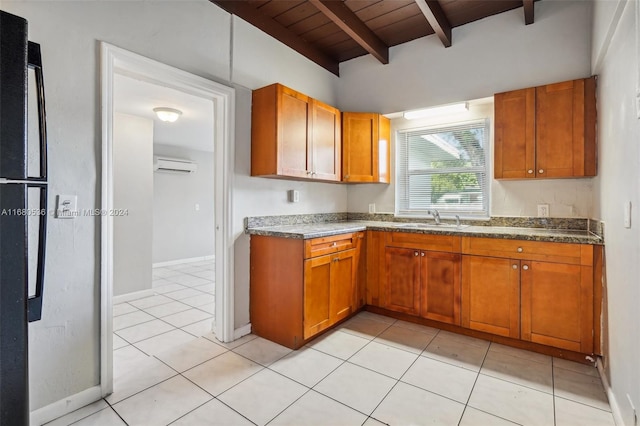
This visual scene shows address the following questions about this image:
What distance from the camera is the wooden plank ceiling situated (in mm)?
2682

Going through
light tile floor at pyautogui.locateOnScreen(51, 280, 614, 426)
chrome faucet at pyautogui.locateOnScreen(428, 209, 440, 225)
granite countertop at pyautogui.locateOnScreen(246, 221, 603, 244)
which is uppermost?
chrome faucet at pyautogui.locateOnScreen(428, 209, 440, 225)

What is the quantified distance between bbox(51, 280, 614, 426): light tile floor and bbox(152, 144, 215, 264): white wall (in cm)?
357

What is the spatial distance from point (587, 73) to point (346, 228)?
2334 millimetres

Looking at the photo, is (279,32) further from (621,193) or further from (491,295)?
(491,295)

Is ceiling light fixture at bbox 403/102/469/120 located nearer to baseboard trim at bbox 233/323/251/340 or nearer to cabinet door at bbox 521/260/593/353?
cabinet door at bbox 521/260/593/353

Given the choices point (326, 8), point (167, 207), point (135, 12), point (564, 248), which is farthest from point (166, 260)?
point (564, 248)

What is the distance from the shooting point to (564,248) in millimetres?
2221

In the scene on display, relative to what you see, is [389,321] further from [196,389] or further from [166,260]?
[166,260]

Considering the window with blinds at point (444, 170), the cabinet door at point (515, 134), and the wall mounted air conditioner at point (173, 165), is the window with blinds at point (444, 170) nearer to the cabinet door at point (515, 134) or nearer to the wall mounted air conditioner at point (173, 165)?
the cabinet door at point (515, 134)

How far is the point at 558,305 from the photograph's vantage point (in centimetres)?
225

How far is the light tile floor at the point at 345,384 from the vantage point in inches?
65.2

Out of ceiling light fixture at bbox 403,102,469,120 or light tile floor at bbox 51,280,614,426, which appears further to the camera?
ceiling light fixture at bbox 403,102,469,120

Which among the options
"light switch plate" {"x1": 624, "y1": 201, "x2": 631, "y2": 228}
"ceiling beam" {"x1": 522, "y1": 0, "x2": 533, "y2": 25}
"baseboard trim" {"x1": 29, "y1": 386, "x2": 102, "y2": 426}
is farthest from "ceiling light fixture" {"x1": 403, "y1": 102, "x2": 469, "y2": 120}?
"baseboard trim" {"x1": 29, "y1": 386, "x2": 102, "y2": 426}

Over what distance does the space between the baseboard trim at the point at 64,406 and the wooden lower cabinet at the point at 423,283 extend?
7.66 feet
